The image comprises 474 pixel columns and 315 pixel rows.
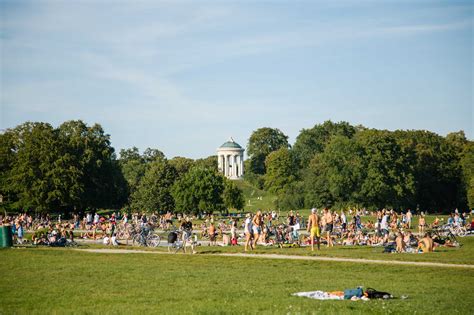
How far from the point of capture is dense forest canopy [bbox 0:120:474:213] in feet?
Result: 250

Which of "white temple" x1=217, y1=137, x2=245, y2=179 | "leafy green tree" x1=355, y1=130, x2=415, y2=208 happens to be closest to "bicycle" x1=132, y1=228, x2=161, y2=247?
"leafy green tree" x1=355, y1=130, x2=415, y2=208

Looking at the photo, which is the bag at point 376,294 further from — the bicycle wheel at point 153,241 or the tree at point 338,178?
the tree at point 338,178

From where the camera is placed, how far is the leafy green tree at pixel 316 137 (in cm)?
12581

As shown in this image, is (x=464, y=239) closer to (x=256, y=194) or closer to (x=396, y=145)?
(x=396, y=145)

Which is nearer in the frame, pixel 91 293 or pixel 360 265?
pixel 91 293

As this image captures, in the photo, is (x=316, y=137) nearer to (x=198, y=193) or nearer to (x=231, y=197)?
(x=231, y=197)

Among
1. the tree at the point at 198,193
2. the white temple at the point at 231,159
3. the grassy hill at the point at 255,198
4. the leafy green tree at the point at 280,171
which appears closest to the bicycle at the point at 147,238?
the tree at the point at 198,193

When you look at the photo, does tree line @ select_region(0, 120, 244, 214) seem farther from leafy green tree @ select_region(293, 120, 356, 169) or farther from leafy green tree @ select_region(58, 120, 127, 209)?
leafy green tree @ select_region(293, 120, 356, 169)

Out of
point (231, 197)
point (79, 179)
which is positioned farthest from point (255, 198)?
point (79, 179)

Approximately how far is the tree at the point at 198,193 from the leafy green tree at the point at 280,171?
30660mm

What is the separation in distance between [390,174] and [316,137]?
4554 cm

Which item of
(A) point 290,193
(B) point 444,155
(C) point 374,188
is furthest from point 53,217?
(B) point 444,155

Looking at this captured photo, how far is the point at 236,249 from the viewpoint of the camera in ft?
105

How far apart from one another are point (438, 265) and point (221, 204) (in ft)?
218
